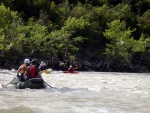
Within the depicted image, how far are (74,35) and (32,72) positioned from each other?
79.9 feet

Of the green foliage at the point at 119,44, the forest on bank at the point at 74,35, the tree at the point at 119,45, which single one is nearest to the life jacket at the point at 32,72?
the forest on bank at the point at 74,35

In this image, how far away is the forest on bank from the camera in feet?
110

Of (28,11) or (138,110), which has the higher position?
(28,11)

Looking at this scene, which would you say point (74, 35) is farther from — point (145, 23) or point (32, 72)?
point (32, 72)

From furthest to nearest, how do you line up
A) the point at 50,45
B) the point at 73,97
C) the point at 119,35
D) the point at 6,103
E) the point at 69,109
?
the point at 119,35 < the point at 50,45 < the point at 73,97 < the point at 6,103 < the point at 69,109

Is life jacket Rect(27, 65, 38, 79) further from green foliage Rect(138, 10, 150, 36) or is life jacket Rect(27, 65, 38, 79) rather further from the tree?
green foliage Rect(138, 10, 150, 36)

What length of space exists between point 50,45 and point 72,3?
14357 mm

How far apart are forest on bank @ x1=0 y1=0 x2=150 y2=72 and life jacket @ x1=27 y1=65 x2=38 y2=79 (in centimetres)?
1532

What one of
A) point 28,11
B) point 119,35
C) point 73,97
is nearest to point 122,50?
point 119,35

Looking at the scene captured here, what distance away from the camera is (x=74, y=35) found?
127 feet

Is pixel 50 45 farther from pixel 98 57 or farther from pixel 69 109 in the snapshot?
pixel 69 109

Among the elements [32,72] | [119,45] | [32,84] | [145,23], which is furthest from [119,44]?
[32,84]

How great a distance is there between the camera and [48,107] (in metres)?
9.80

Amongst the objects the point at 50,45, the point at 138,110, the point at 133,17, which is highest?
the point at 133,17
